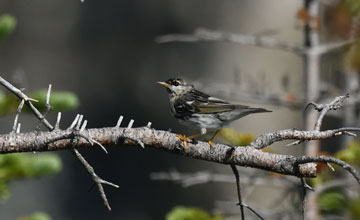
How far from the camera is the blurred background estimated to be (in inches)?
452

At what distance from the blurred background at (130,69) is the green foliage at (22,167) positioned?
566 centimetres

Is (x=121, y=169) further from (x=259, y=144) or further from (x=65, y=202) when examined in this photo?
(x=259, y=144)

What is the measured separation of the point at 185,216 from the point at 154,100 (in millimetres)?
6399

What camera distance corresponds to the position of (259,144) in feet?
13.0

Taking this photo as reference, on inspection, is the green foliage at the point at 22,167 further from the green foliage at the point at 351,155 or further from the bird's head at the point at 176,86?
the green foliage at the point at 351,155

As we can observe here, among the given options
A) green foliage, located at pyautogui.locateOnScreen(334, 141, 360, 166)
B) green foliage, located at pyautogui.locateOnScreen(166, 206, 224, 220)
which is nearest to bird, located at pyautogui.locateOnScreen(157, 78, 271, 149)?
green foliage, located at pyautogui.locateOnScreen(166, 206, 224, 220)

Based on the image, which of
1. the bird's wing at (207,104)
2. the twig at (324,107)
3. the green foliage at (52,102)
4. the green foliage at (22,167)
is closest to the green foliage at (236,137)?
the bird's wing at (207,104)

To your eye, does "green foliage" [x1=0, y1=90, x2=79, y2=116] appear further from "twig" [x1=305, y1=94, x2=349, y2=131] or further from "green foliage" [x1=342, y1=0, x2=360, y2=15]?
"green foliage" [x1=342, y1=0, x2=360, y2=15]

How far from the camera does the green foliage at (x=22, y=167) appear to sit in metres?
5.55

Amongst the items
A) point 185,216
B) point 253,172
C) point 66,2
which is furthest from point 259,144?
point 66,2

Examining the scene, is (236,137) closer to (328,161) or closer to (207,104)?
(207,104)

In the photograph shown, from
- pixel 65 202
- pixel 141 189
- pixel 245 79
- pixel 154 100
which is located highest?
pixel 245 79

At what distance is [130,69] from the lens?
11.8 m

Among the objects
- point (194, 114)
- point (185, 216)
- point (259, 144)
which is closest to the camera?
point (259, 144)
